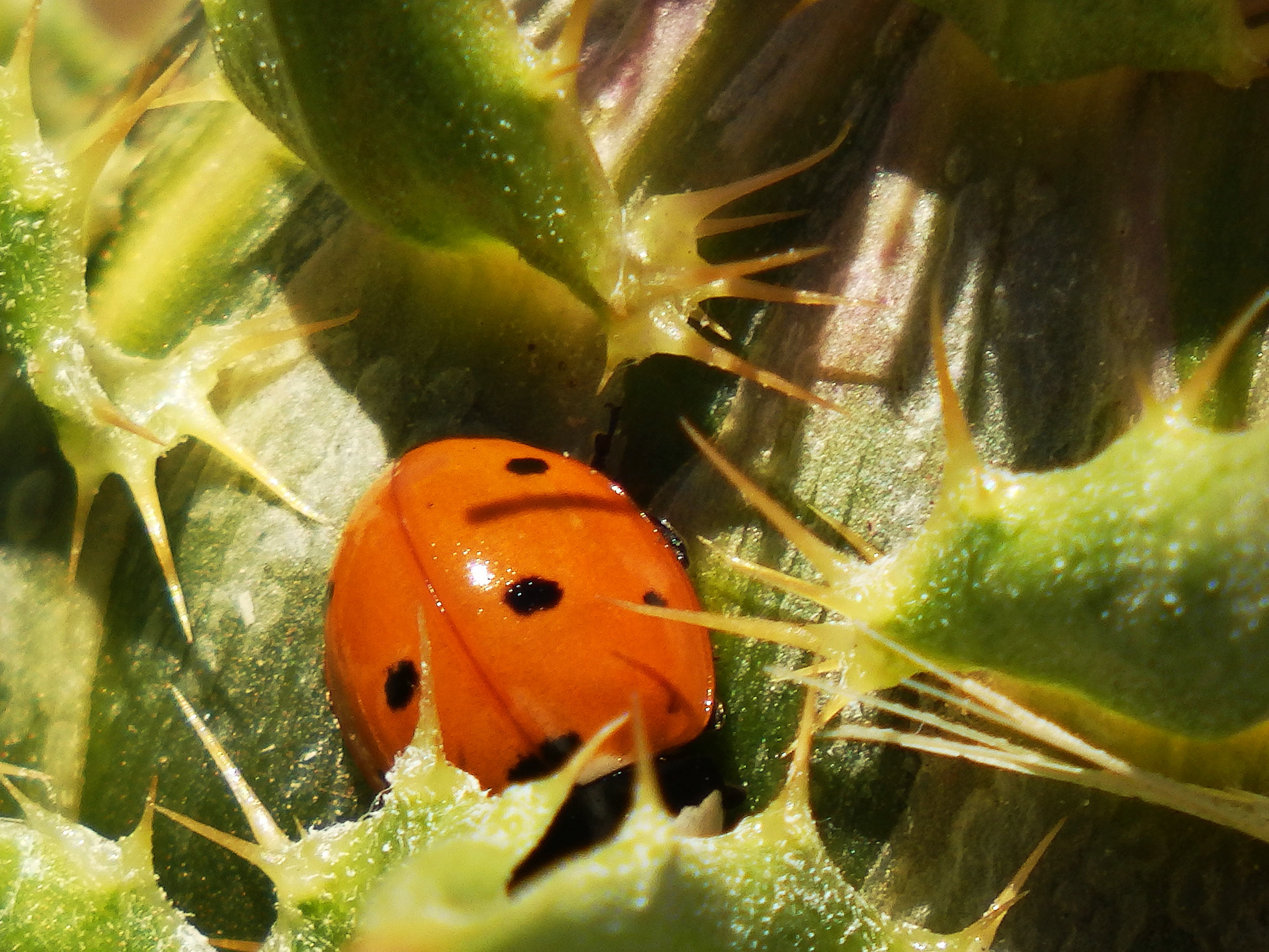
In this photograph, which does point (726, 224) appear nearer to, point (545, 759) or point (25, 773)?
point (545, 759)

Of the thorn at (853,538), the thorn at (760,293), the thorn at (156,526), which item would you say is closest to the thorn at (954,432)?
the thorn at (853,538)

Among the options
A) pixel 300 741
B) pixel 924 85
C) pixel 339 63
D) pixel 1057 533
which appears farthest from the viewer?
pixel 300 741

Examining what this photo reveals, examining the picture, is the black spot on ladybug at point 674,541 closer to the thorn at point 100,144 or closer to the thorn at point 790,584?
the thorn at point 790,584

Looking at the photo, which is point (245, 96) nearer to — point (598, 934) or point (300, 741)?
point (300, 741)

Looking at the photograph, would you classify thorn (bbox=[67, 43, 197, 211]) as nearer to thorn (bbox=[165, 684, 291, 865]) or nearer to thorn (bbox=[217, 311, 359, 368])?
thorn (bbox=[217, 311, 359, 368])

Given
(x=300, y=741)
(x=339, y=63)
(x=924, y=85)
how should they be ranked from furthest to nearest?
(x=300, y=741), (x=924, y=85), (x=339, y=63)

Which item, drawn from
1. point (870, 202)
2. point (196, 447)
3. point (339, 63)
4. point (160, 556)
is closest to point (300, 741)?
point (160, 556)
